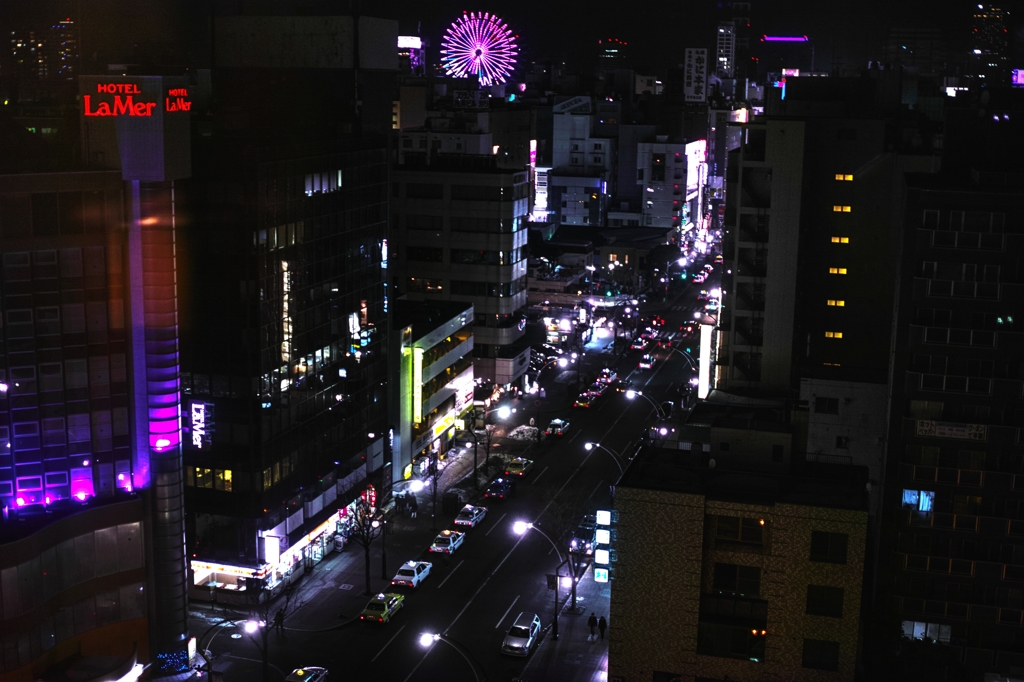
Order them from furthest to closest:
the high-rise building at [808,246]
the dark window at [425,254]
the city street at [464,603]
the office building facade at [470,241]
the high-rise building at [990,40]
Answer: the high-rise building at [990,40] < the dark window at [425,254] < the office building facade at [470,241] < the high-rise building at [808,246] < the city street at [464,603]

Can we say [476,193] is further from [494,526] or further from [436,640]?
[436,640]

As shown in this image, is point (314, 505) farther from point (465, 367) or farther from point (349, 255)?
point (465, 367)

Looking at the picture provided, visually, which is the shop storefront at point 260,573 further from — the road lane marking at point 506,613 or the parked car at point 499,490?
the parked car at point 499,490

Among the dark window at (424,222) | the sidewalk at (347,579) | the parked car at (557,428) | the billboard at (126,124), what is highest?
the billboard at (126,124)

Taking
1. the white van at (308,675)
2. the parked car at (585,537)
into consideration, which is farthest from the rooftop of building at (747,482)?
the parked car at (585,537)

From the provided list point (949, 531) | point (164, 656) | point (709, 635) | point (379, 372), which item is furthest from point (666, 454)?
point (379, 372)

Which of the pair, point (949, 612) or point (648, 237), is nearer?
point (949, 612)
